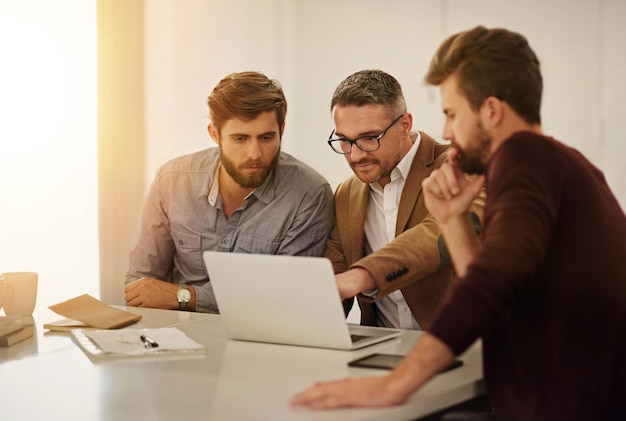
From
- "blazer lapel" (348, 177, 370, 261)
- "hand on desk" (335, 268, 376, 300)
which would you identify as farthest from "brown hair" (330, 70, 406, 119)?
"hand on desk" (335, 268, 376, 300)

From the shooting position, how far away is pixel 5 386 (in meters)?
1.54

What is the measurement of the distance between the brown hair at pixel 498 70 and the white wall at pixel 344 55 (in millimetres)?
2103

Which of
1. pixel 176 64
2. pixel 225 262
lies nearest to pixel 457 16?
pixel 176 64

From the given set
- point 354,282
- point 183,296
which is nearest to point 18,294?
point 183,296

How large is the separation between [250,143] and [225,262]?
1.04m

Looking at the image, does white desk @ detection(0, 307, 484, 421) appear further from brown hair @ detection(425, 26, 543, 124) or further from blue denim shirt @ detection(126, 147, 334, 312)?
blue denim shirt @ detection(126, 147, 334, 312)

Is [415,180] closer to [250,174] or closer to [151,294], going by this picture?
[250,174]

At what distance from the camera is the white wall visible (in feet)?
11.7

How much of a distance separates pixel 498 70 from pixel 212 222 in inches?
62.0

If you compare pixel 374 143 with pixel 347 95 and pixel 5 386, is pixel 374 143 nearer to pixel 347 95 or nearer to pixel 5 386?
pixel 347 95

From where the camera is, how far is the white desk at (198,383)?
1.33 meters

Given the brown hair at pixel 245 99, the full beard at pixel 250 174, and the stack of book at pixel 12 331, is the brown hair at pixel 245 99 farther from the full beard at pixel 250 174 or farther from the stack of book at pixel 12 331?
the stack of book at pixel 12 331

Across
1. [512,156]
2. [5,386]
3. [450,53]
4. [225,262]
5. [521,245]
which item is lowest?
[5,386]

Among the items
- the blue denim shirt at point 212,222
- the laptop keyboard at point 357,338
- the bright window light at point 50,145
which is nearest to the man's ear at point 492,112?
the laptop keyboard at point 357,338
